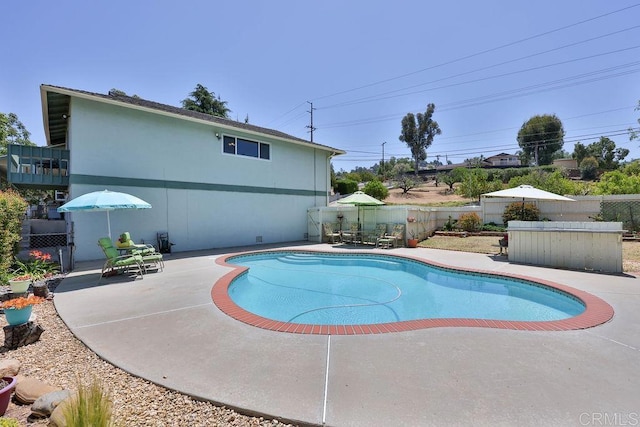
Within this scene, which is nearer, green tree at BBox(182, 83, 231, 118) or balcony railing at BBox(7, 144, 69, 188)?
balcony railing at BBox(7, 144, 69, 188)

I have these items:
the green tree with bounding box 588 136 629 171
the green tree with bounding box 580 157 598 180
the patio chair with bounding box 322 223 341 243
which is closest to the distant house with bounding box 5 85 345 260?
the patio chair with bounding box 322 223 341 243

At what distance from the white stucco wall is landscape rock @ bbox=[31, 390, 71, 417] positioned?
9.98 meters

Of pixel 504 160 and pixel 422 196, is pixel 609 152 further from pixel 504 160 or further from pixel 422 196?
pixel 422 196

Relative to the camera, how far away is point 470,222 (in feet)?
55.5

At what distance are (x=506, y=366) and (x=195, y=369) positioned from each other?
3350 millimetres

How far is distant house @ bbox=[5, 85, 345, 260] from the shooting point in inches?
419

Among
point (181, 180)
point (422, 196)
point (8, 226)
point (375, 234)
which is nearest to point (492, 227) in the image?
point (375, 234)

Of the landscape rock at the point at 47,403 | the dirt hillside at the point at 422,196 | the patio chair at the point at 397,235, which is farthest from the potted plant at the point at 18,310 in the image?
the dirt hillside at the point at 422,196

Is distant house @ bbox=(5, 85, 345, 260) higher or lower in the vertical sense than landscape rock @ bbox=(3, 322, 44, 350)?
higher

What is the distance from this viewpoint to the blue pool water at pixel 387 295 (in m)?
5.92

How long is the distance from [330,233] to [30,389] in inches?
535

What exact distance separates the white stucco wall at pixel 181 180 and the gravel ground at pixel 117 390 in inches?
332

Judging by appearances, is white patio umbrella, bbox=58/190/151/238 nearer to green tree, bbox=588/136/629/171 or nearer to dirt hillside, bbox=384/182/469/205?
dirt hillside, bbox=384/182/469/205

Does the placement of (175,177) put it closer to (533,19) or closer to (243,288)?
(243,288)
